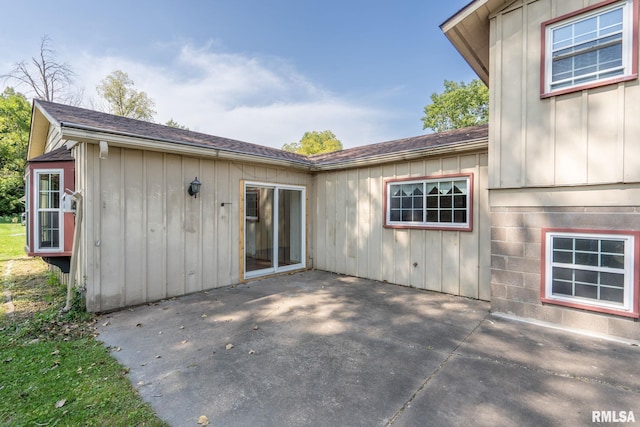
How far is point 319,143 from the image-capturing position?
3309 cm

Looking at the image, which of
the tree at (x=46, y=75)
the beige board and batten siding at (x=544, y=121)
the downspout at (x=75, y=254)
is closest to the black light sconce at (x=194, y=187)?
the downspout at (x=75, y=254)

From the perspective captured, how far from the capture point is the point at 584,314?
3.72 meters

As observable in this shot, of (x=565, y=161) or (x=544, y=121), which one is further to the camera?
(x=544, y=121)

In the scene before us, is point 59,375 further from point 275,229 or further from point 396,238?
point 396,238

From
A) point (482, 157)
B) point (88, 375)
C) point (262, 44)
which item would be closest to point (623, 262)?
point (482, 157)

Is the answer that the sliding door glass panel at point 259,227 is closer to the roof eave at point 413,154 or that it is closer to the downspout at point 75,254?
the roof eave at point 413,154

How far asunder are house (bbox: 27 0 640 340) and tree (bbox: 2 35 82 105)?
16.0 metres

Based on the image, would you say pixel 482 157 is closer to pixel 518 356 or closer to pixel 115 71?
pixel 518 356

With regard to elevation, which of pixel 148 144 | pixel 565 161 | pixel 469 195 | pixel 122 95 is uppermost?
pixel 122 95

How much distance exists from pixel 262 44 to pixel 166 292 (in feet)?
39.4

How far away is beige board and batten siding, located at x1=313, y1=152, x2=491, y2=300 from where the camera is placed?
520 cm

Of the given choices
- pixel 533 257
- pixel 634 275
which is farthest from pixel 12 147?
pixel 634 275

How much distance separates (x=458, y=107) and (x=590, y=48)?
24.4 metres

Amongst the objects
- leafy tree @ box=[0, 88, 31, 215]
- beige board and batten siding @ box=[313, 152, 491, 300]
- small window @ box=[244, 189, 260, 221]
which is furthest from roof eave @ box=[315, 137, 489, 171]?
leafy tree @ box=[0, 88, 31, 215]
